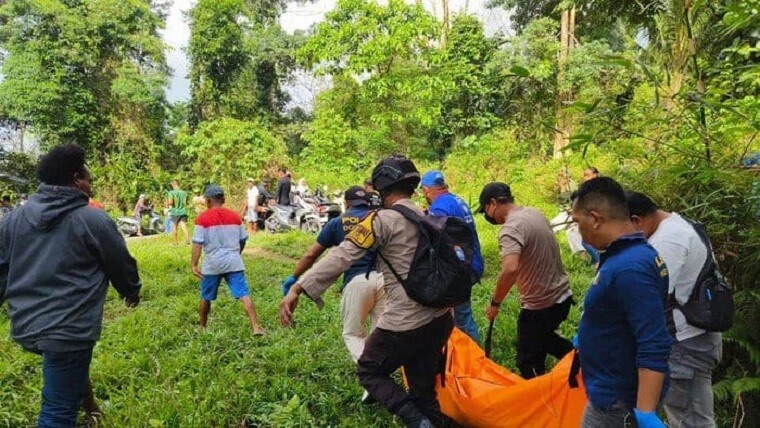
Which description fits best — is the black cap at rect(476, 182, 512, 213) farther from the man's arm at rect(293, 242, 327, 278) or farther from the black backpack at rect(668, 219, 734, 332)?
the black backpack at rect(668, 219, 734, 332)

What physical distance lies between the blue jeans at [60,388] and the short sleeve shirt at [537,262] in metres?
2.62

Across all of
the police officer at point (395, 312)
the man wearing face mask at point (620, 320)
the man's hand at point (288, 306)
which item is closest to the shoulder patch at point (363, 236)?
the police officer at point (395, 312)

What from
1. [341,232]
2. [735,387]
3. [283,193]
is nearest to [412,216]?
[341,232]

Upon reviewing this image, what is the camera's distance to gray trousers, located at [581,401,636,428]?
220cm

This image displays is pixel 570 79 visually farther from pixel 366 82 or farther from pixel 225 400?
pixel 225 400

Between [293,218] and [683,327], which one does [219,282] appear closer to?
[683,327]

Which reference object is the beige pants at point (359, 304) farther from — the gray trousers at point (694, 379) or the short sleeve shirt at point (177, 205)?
the short sleeve shirt at point (177, 205)

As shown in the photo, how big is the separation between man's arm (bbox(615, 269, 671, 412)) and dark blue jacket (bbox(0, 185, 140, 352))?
2.51 metres

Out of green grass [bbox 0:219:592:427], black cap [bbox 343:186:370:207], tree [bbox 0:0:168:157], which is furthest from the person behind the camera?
tree [bbox 0:0:168:157]

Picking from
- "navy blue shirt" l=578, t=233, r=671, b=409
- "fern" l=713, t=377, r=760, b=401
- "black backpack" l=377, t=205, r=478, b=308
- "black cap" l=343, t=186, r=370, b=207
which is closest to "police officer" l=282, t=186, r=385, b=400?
"black cap" l=343, t=186, r=370, b=207

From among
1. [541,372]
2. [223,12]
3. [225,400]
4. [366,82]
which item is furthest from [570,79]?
[225,400]

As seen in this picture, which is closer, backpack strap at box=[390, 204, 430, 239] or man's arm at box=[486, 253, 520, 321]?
backpack strap at box=[390, 204, 430, 239]

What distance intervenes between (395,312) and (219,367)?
2117 millimetres

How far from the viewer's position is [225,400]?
3.86 metres
